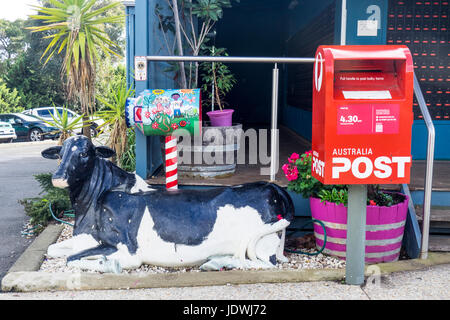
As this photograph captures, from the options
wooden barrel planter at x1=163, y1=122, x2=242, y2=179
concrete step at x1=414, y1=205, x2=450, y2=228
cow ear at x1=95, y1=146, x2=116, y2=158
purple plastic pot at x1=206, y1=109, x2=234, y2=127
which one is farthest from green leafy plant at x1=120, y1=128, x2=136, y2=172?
concrete step at x1=414, y1=205, x2=450, y2=228

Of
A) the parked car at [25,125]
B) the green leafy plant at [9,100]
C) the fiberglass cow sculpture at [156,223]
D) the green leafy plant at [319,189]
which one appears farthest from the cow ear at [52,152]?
the green leafy plant at [9,100]

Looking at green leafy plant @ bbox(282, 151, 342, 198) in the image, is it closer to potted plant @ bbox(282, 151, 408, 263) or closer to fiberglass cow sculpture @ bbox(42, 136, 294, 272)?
potted plant @ bbox(282, 151, 408, 263)

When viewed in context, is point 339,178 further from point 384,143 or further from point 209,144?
point 209,144

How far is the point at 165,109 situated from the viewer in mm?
4301

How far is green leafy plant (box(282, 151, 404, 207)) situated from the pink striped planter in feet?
0.28

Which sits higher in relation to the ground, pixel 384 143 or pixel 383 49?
pixel 383 49

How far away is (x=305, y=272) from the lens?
3529 millimetres

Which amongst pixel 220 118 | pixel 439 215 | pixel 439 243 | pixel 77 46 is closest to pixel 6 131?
pixel 77 46

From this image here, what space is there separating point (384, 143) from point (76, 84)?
12.9ft

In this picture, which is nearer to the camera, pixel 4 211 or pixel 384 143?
pixel 384 143

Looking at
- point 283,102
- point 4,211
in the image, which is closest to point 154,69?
point 4,211

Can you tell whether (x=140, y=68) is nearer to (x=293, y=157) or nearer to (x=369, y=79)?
(x=293, y=157)

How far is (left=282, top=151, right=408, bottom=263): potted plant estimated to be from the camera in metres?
3.80

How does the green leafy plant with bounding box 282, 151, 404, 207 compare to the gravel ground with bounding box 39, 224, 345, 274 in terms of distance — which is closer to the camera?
the gravel ground with bounding box 39, 224, 345, 274
